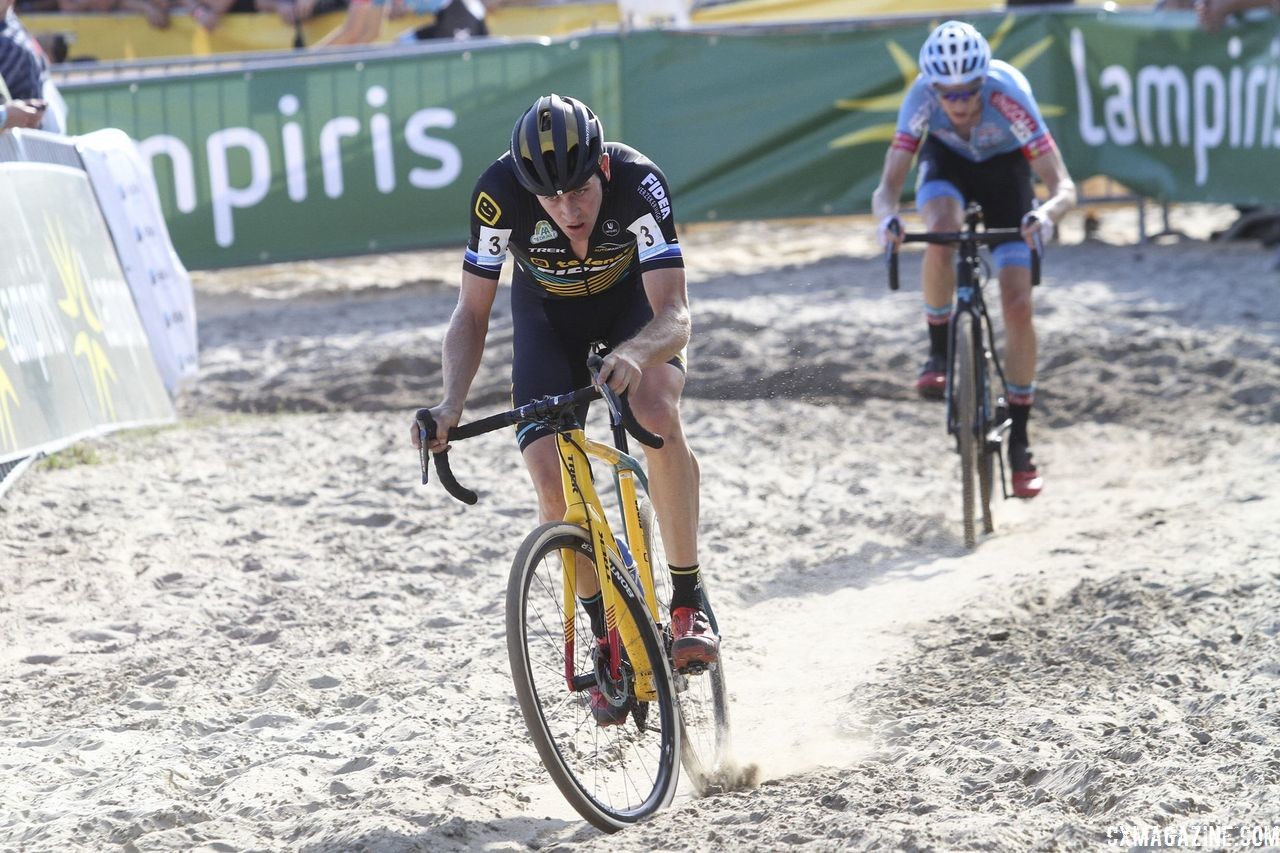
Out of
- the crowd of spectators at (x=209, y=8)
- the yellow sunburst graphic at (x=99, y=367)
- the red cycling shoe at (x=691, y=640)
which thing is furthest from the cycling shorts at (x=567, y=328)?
the crowd of spectators at (x=209, y=8)

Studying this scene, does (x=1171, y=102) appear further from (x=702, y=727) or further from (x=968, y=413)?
(x=702, y=727)

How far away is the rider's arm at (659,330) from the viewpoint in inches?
149

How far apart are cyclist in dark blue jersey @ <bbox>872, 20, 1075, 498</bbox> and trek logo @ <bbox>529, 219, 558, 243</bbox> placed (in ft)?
9.37

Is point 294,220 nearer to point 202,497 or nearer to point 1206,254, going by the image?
point 202,497

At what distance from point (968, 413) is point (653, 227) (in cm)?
310

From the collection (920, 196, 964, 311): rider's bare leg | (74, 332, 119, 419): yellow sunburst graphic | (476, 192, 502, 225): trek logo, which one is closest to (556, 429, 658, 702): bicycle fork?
(476, 192, 502, 225): trek logo

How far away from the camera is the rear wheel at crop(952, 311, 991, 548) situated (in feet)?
22.5

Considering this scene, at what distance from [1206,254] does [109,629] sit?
1013 centimetres

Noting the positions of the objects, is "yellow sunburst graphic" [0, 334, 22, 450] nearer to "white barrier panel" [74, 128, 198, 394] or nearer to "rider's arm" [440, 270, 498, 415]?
"white barrier panel" [74, 128, 198, 394]

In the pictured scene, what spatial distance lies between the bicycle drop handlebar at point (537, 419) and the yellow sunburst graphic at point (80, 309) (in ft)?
13.1

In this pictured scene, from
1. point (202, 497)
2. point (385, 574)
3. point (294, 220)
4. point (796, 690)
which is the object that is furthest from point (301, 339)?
point (796, 690)

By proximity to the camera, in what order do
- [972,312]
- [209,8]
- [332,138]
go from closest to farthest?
[972,312] < [332,138] < [209,8]

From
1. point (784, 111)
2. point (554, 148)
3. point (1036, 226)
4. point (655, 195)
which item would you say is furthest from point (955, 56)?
point (784, 111)

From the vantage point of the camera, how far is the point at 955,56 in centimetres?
669
